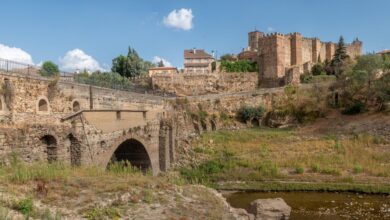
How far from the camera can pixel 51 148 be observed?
1675cm

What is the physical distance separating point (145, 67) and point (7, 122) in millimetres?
58700

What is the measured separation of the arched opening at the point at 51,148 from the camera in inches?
653

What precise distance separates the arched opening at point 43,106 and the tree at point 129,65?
5182 cm

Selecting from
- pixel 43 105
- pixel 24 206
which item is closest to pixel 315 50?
pixel 43 105

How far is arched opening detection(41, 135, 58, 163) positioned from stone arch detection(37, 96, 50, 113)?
126 centimetres

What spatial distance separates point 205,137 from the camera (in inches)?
1501

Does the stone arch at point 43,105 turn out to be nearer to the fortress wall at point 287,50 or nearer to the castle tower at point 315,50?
the fortress wall at point 287,50

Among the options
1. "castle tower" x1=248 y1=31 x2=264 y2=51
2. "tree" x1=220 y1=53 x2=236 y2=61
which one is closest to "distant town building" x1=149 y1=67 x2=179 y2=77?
"tree" x1=220 y1=53 x2=236 y2=61

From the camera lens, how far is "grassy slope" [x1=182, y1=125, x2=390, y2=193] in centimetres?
3008

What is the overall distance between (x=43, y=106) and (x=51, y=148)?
1.96 meters

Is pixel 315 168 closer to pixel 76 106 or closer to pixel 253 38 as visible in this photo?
pixel 76 106

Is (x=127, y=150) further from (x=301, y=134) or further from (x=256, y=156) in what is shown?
(x=301, y=134)

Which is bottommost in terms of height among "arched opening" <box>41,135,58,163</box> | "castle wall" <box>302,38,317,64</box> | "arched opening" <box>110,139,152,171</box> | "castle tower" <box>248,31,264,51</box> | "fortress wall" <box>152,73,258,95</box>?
"arched opening" <box>110,139,152,171</box>

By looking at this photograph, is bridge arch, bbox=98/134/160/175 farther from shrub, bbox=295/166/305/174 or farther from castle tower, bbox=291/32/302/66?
castle tower, bbox=291/32/302/66
